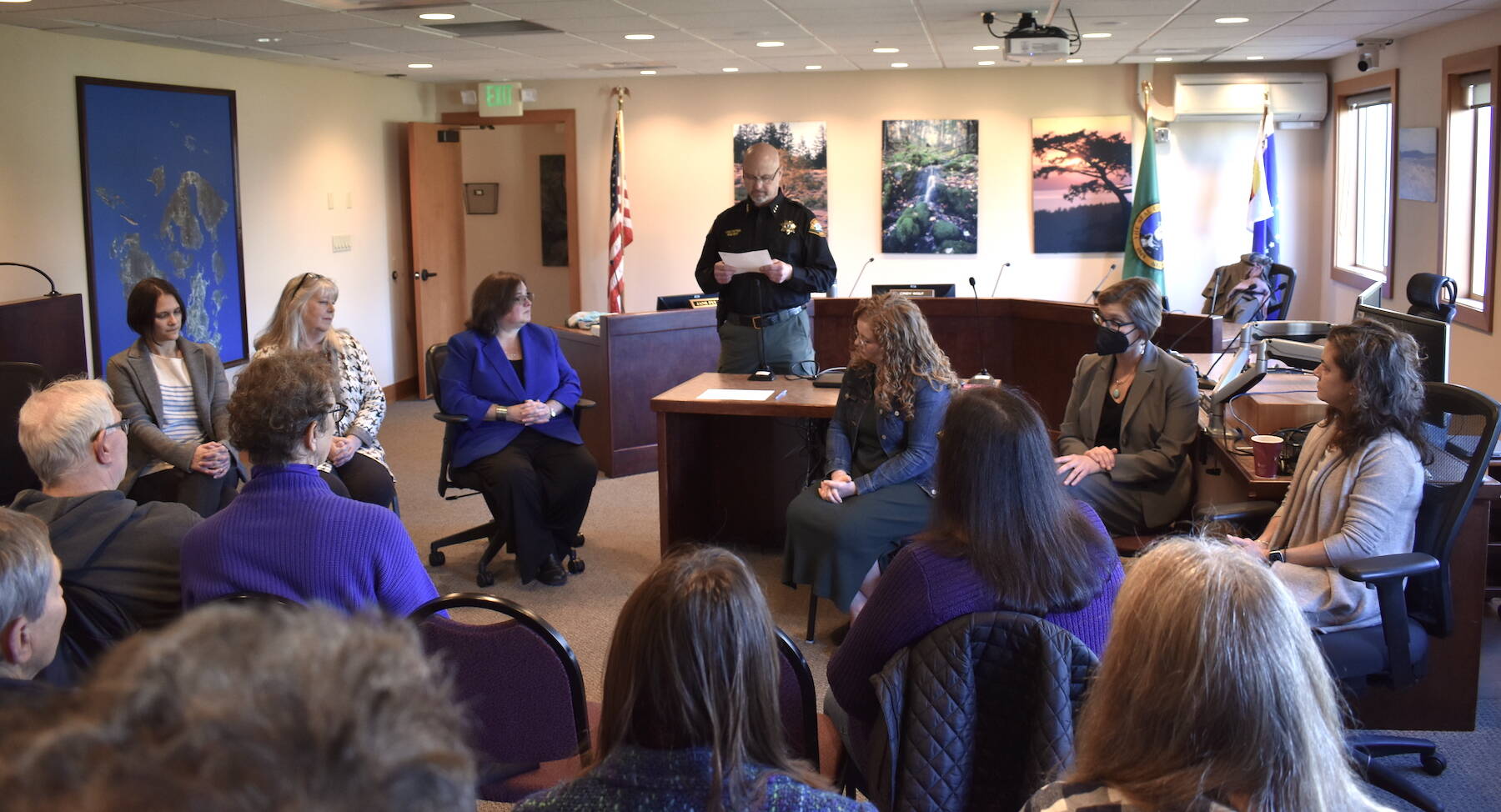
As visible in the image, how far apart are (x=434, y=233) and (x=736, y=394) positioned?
6.25 m

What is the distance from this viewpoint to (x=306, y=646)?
52 cm

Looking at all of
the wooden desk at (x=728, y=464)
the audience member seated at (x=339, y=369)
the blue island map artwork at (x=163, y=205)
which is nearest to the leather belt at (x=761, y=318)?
the wooden desk at (x=728, y=464)

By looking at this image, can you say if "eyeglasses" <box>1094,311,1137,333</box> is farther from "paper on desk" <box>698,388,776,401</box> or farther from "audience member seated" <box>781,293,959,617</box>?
"paper on desk" <box>698,388,776,401</box>

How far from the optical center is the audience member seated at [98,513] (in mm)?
2457

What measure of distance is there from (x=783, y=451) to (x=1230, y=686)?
3.89 meters

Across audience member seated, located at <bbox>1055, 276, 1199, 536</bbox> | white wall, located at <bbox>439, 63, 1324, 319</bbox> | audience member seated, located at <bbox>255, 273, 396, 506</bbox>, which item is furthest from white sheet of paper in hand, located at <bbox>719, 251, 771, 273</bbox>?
white wall, located at <bbox>439, 63, 1324, 319</bbox>

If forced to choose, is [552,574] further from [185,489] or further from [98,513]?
[98,513]

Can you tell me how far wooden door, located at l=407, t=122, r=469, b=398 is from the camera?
32.3ft

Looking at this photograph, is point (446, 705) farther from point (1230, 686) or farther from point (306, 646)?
point (1230, 686)

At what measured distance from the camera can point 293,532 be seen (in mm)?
2385

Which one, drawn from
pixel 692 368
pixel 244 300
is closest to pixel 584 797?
pixel 692 368

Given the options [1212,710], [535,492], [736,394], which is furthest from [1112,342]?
[1212,710]

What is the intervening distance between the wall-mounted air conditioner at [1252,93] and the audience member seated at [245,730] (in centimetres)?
998

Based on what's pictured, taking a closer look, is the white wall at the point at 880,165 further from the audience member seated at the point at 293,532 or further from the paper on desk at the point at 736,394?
the audience member seated at the point at 293,532
